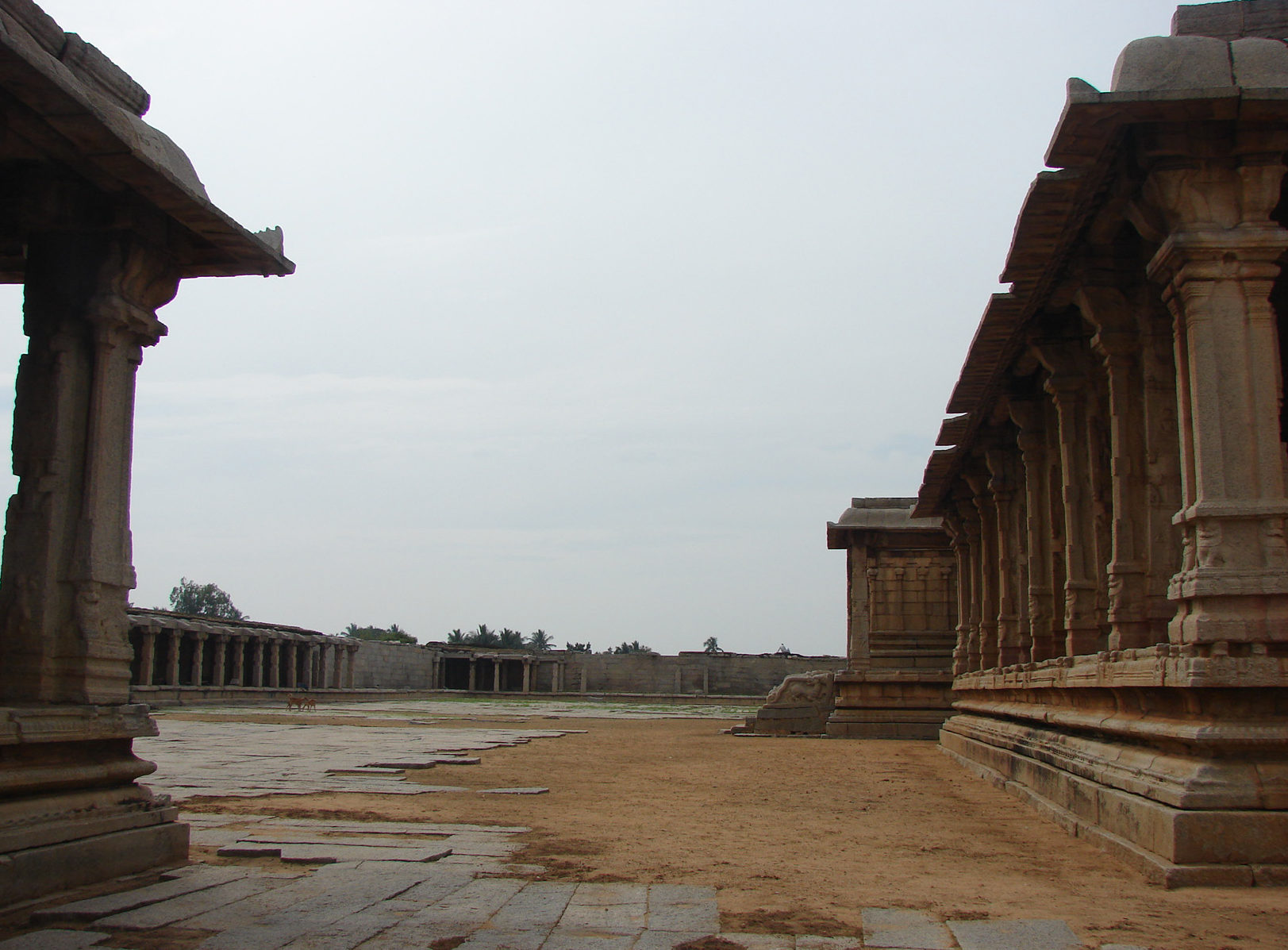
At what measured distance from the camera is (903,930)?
4660mm

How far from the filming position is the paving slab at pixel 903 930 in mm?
4402

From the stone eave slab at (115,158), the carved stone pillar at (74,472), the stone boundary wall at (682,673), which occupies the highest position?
the stone eave slab at (115,158)

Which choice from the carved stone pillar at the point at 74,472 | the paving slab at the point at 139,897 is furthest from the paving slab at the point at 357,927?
the carved stone pillar at the point at 74,472

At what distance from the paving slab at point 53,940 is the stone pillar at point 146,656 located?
121 ft

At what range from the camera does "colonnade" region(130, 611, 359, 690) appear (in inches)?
1577

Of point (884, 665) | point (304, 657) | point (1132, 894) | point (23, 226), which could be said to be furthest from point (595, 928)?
point (304, 657)

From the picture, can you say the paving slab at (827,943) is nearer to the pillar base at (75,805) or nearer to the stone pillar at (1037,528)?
the pillar base at (75,805)

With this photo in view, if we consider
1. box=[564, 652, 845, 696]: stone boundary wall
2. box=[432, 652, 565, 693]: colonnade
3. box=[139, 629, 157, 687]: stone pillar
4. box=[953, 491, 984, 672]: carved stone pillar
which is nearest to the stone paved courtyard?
box=[953, 491, 984, 672]: carved stone pillar

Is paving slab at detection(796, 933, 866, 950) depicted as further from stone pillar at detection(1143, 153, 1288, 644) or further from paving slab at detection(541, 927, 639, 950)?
stone pillar at detection(1143, 153, 1288, 644)

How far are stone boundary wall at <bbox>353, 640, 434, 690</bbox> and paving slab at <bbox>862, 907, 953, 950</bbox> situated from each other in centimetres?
5786

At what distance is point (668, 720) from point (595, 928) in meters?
27.7

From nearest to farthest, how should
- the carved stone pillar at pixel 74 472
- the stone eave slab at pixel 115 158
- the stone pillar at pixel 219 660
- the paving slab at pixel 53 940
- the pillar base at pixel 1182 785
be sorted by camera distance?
the paving slab at pixel 53 940, the stone eave slab at pixel 115 158, the pillar base at pixel 1182 785, the carved stone pillar at pixel 74 472, the stone pillar at pixel 219 660

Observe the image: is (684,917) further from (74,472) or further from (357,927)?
(74,472)

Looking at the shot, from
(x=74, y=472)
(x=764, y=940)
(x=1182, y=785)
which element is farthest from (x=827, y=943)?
(x=74, y=472)
